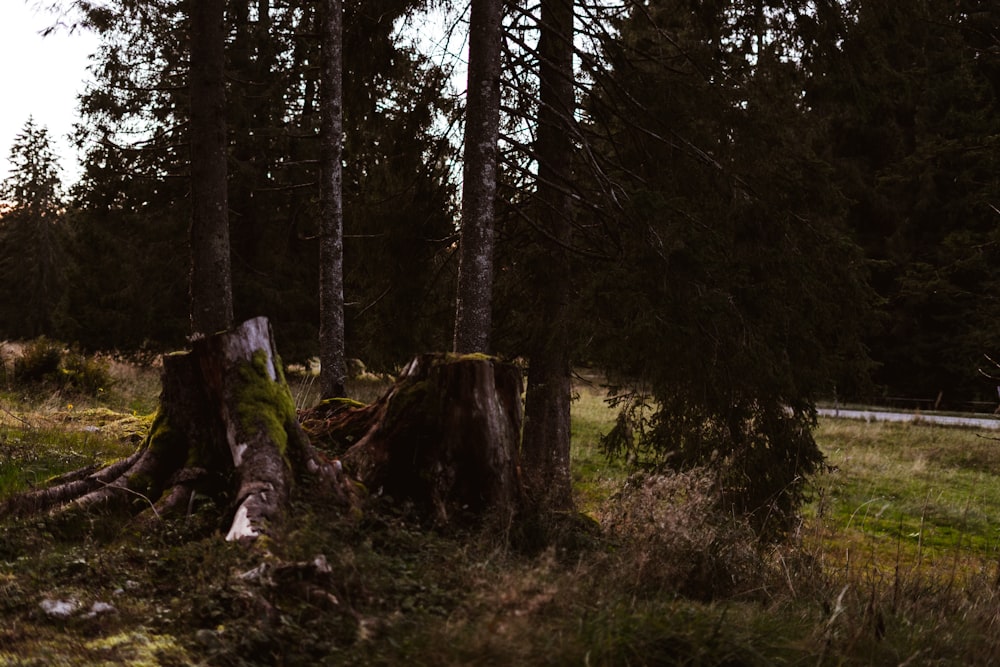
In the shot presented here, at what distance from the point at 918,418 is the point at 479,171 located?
58.7 ft

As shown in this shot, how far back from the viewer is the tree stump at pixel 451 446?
17.8 ft

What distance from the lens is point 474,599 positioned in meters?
3.41

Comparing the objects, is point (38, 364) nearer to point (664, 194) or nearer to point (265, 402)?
point (265, 402)

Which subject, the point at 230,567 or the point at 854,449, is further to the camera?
the point at 854,449

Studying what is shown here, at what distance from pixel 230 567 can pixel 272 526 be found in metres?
0.49

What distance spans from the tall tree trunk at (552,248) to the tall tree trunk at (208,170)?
374cm

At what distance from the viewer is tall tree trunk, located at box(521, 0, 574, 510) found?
346 inches

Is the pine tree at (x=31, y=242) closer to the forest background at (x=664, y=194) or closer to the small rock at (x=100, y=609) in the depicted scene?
the forest background at (x=664, y=194)

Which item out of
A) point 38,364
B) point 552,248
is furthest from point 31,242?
point 552,248

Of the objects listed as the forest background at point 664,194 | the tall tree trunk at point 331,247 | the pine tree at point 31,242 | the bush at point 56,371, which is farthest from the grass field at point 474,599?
the pine tree at point 31,242

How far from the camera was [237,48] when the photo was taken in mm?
20188

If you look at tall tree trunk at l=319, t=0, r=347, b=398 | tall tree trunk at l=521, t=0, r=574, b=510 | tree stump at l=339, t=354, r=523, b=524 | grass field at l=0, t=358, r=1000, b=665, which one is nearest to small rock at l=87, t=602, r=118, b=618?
grass field at l=0, t=358, r=1000, b=665

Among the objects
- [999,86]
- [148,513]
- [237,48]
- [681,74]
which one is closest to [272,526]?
[148,513]

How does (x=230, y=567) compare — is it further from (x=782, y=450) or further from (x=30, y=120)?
(x=30, y=120)
